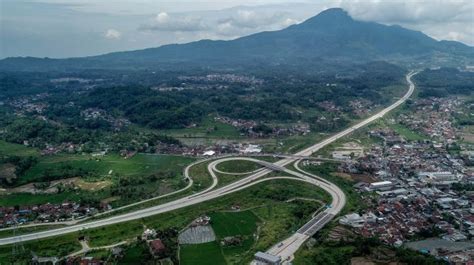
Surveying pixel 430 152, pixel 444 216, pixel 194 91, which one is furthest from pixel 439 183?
pixel 194 91

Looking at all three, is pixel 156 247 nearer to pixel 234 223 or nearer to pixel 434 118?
pixel 234 223

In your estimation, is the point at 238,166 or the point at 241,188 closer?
the point at 241,188

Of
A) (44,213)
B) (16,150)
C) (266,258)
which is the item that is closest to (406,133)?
(266,258)

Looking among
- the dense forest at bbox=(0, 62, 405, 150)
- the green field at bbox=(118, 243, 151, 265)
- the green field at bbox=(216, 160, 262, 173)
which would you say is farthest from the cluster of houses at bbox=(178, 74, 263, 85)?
the green field at bbox=(118, 243, 151, 265)

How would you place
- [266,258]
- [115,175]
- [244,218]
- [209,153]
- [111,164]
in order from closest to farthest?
1. [266,258]
2. [244,218]
3. [115,175]
4. [111,164]
5. [209,153]

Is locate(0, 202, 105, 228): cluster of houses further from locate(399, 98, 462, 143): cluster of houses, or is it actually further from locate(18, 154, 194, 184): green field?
locate(399, 98, 462, 143): cluster of houses

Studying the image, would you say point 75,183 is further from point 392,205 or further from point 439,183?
point 439,183

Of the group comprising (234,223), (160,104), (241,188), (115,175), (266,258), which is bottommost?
(234,223)
